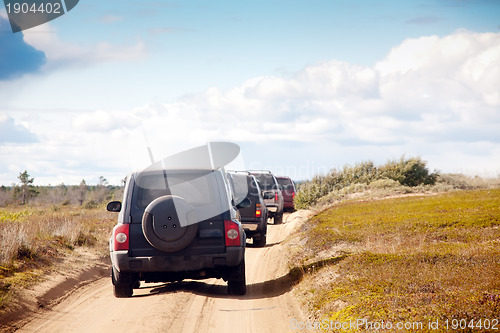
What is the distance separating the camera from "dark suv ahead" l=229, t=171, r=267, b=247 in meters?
16.9

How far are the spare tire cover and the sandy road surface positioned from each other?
100 cm

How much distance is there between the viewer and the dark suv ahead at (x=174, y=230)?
8.49 m

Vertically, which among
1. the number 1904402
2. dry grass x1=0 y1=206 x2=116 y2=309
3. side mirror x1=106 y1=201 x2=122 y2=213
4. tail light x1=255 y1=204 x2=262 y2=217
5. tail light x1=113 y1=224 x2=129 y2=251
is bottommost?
the number 1904402

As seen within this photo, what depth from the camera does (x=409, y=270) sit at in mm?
9797

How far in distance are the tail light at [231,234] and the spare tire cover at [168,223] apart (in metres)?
0.62

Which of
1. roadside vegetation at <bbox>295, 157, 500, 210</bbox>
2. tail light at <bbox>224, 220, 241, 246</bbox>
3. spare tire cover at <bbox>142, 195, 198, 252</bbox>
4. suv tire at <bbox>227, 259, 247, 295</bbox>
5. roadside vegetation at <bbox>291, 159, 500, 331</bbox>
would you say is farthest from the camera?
roadside vegetation at <bbox>295, 157, 500, 210</bbox>

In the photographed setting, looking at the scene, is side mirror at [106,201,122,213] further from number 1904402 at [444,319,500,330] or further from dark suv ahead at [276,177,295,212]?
dark suv ahead at [276,177,295,212]

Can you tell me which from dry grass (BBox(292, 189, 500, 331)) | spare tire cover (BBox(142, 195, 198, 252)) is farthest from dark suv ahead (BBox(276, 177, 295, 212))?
spare tire cover (BBox(142, 195, 198, 252))

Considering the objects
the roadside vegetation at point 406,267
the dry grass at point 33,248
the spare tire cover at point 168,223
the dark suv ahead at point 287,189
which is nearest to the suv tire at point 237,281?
the roadside vegetation at point 406,267

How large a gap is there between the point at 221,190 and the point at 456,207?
52.4 ft

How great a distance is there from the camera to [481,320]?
616 cm

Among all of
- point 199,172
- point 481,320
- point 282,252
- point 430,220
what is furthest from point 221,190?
point 430,220

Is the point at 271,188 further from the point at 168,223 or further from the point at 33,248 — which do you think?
the point at 168,223

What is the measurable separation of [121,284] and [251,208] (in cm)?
821
